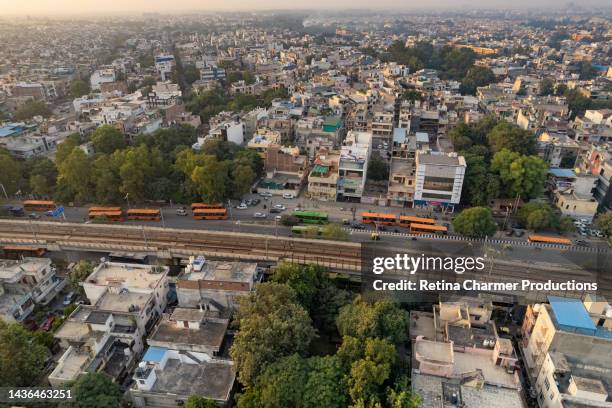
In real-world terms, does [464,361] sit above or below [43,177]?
below

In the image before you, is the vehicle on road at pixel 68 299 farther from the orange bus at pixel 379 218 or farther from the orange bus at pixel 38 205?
the orange bus at pixel 379 218

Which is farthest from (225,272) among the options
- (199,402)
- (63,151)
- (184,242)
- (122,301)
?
(63,151)

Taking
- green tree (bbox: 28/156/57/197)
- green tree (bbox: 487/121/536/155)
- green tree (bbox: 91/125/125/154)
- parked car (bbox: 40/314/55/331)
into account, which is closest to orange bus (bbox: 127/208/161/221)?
green tree (bbox: 28/156/57/197)

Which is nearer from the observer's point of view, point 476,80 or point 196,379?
point 196,379

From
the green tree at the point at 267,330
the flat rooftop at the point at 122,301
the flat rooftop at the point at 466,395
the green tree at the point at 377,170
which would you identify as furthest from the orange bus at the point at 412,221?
the flat rooftop at the point at 122,301

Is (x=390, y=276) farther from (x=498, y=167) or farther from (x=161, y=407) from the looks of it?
(x=498, y=167)

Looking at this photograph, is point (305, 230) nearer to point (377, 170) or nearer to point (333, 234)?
point (333, 234)

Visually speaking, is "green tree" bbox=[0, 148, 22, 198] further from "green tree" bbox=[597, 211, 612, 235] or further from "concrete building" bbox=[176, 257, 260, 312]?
"green tree" bbox=[597, 211, 612, 235]
